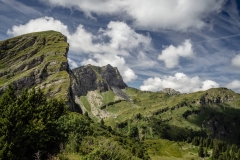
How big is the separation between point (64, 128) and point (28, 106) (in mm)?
10188

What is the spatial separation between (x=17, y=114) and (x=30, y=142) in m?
5.46

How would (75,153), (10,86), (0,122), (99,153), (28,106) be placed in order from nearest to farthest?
(99,153) < (75,153) < (0,122) < (28,106) < (10,86)

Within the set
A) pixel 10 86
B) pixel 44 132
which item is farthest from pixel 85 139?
pixel 10 86

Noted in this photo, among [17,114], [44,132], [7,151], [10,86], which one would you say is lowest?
[7,151]

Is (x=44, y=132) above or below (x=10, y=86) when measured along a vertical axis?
below

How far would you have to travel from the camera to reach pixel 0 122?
113 feet

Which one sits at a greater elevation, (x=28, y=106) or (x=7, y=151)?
(x=28, y=106)

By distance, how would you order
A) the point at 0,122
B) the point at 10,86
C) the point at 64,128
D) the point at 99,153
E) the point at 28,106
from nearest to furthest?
the point at 99,153
the point at 0,122
the point at 64,128
the point at 28,106
the point at 10,86

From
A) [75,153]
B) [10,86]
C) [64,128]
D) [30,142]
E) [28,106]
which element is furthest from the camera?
[10,86]

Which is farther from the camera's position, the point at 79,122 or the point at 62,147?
the point at 79,122

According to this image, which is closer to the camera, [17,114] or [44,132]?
[17,114]

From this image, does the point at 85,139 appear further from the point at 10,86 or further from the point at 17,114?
the point at 10,86

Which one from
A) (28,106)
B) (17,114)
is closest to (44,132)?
(17,114)

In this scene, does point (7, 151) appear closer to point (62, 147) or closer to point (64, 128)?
point (62, 147)
